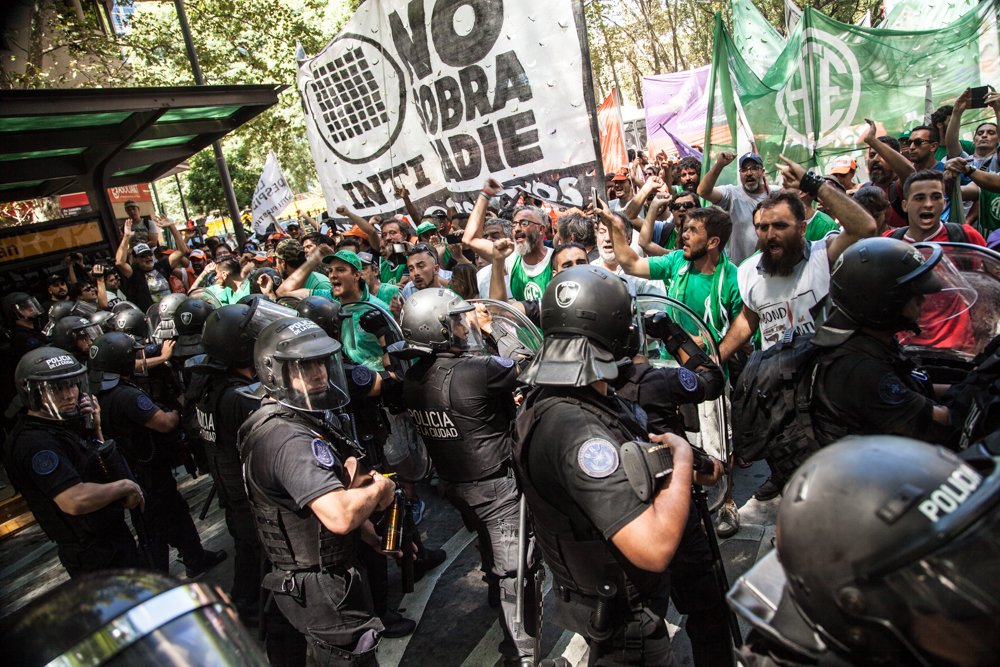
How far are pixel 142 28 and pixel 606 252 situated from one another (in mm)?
20959

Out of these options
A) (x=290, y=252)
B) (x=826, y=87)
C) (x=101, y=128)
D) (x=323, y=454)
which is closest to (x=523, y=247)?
(x=290, y=252)

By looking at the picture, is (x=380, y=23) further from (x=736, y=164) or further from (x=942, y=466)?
(x=942, y=466)

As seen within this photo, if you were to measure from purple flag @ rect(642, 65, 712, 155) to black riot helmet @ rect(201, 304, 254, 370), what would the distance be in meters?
13.8

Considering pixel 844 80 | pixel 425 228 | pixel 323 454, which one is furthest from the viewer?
pixel 844 80

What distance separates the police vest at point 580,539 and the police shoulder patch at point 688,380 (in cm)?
32

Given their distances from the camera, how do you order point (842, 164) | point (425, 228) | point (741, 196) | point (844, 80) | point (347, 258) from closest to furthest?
point (347, 258)
point (741, 196)
point (842, 164)
point (425, 228)
point (844, 80)

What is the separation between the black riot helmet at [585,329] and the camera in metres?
2.27

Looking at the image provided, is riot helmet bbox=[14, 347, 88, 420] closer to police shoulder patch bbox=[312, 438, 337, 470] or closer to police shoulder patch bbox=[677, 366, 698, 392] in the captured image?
police shoulder patch bbox=[312, 438, 337, 470]

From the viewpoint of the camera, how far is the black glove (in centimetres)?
455

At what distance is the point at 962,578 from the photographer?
109cm

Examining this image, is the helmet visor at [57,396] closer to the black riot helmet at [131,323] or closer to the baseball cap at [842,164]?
the black riot helmet at [131,323]

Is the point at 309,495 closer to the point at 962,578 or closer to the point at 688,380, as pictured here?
the point at 688,380

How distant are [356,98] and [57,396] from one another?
4664mm

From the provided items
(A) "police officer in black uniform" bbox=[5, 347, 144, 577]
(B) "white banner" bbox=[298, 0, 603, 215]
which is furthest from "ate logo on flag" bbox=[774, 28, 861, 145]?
(A) "police officer in black uniform" bbox=[5, 347, 144, 577]
